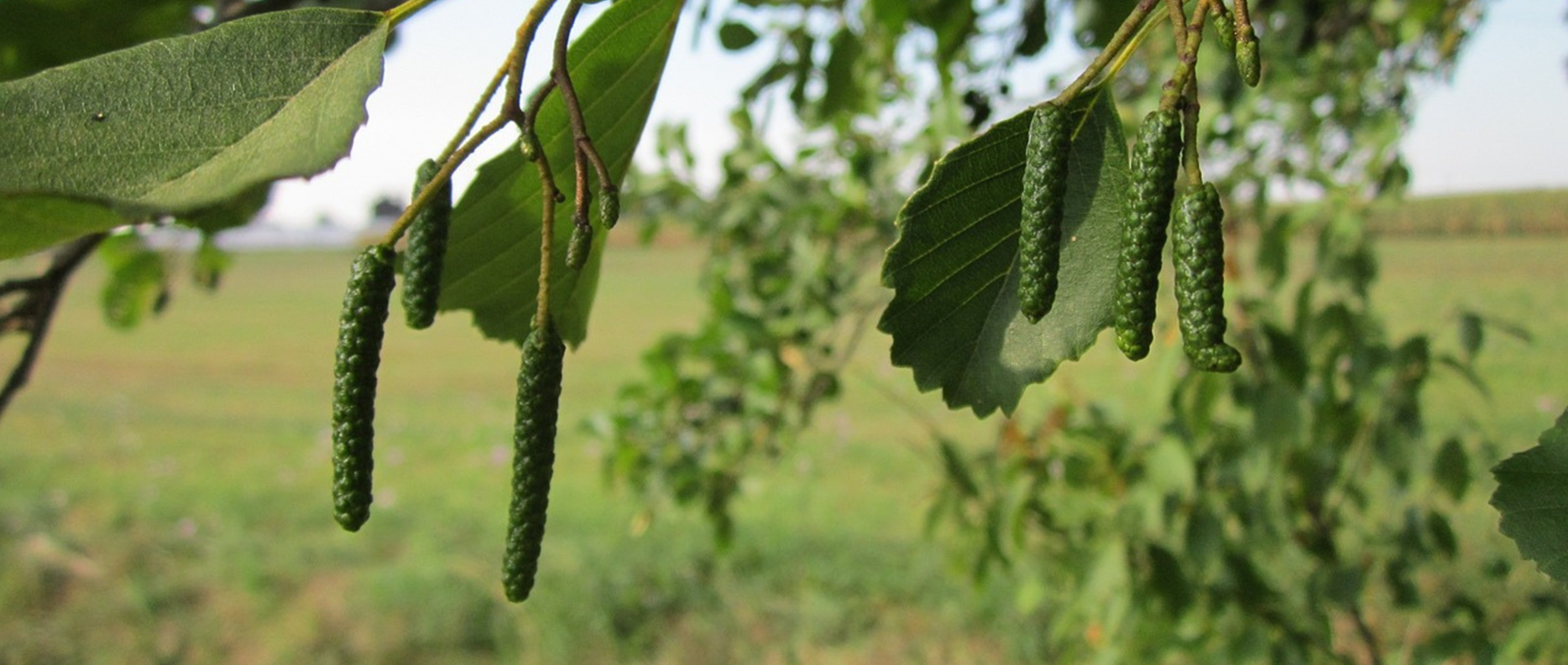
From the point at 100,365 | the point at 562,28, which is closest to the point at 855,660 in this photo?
the point at 562,28

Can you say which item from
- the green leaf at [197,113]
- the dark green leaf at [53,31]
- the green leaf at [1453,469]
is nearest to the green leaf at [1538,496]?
the green leaf at [197,113]

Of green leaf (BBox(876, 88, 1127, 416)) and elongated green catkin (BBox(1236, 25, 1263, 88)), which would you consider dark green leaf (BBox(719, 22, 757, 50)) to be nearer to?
green leaf (BBox(876, 88, 1127, 416))

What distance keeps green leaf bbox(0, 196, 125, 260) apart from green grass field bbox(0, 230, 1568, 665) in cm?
141

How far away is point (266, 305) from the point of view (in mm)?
12938

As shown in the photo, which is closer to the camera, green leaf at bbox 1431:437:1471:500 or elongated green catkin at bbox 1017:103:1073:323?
elongated green catkin at bbox 1017:103:1073:323

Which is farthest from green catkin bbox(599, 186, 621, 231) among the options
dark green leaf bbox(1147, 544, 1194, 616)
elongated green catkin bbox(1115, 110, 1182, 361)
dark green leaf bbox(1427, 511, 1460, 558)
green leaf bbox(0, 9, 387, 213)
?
dark green leaf bbox(1427, 511, 1460, 558)

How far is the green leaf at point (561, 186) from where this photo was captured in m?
0.58

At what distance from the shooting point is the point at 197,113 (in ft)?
1.39

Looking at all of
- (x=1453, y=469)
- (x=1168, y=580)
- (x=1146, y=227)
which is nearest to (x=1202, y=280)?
(x=1146, y=227)

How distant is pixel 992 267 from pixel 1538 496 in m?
0.30

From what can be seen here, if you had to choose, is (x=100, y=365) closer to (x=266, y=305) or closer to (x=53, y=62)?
(x=266, y=305)

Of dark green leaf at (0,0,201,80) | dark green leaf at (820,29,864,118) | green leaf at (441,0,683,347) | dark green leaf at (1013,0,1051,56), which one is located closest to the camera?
green leaf at (441,0,683,347)

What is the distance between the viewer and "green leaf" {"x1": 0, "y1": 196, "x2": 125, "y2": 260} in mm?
358

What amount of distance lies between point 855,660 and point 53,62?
2.75 m
